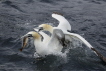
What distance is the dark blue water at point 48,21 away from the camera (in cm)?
969

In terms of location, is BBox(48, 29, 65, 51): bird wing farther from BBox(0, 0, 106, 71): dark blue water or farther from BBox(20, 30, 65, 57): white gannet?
BBox(0, 0, 106, 71): dark blue water

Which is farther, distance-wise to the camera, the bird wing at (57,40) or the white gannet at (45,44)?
the white gannet at (45,44)

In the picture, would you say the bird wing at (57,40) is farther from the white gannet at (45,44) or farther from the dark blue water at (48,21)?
the dark blue water at (48,21)

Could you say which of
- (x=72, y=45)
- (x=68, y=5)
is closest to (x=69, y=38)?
(x=72, y=45)

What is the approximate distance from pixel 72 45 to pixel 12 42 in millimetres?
2320

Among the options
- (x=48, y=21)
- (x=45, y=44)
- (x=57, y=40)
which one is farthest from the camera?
(x=48, y=21)

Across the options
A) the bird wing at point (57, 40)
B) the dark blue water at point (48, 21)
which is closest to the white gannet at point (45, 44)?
the bird wing at point (57, 40)

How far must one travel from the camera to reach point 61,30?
382 inches

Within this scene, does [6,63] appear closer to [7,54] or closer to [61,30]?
[7,54]

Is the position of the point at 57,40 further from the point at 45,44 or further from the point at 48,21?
the point at 48,21

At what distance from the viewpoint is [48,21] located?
13.0m

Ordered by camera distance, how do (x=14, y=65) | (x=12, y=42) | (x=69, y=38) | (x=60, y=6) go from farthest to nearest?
(x=60, y=6) → (x=12, y=42) → (x=69, y=38) → (x=14, y=65)

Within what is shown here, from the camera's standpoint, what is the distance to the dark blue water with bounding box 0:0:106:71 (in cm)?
969

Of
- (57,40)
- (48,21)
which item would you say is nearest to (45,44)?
(57,40)
